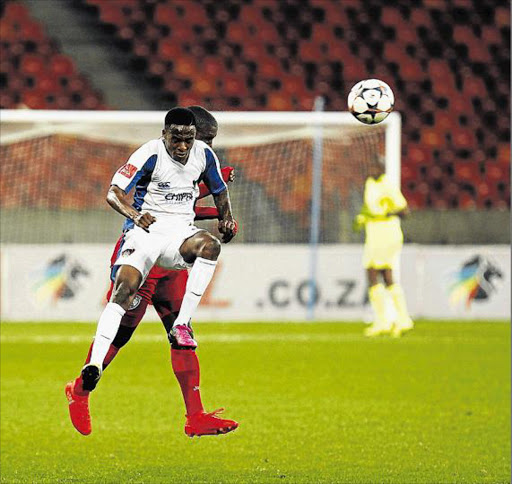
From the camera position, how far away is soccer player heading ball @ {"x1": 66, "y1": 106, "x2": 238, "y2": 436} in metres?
4.26

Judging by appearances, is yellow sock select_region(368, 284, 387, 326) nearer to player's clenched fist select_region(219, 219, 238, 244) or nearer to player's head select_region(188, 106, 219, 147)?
player's head select_region(188, 106, 219, 147)

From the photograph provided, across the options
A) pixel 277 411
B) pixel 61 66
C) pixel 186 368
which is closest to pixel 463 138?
pixel 61 66

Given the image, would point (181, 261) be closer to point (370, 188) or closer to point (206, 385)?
point (206, 385)

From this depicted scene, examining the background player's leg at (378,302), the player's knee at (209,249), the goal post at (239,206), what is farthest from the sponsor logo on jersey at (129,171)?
the goal post at (239,206)

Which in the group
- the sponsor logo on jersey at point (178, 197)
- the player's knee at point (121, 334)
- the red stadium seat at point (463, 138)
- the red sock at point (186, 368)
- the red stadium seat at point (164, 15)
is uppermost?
the red stadium seat at point (164, 15)

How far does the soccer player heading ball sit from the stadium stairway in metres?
14.7

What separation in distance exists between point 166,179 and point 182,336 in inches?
23.6

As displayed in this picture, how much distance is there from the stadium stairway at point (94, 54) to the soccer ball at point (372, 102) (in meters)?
14.3

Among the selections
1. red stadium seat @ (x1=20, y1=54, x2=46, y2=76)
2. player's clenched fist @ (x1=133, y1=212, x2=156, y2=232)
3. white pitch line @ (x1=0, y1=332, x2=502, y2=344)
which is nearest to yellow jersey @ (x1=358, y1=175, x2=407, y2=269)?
white pitch line @ (x1=0, y1=332, x2=502, y2=344)

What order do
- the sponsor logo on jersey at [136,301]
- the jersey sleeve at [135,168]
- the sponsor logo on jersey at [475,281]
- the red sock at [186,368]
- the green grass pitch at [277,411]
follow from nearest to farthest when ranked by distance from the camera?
the jersey sleeve at [135,168] → the sponsor logo on jersey at [136,301] → the red sock at [186,368] → the green grass pitch at [277,411] → the sponsor logo on jersey at [475,281]

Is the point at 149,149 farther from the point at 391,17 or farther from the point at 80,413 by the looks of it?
the point at 391,17

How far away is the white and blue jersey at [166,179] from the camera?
14.0 feet

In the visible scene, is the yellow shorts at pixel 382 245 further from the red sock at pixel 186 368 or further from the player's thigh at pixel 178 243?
the player's thigh at pixel 178 243

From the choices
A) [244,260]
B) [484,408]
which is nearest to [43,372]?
[484,408]
